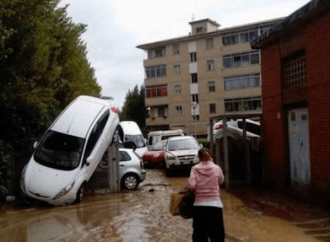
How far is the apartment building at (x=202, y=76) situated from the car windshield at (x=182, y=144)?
1014 inches

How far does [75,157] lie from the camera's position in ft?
42.7

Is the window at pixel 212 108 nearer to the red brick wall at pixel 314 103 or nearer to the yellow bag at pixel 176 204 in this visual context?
the red brick wall at pixel 314 103

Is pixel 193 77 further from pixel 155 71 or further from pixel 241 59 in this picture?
pixel 241 59

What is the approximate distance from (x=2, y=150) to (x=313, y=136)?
348 inches

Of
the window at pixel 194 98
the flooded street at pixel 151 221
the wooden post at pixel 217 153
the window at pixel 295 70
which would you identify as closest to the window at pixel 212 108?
the window at pixel 194 98

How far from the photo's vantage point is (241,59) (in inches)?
1886

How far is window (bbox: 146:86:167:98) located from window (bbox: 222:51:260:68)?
936 centimetres

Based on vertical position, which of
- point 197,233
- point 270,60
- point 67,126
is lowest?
point 197,233

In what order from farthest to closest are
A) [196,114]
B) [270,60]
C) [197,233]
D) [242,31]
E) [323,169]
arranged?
[196,114], [242,31], [270,60], [323,169], [197,233]

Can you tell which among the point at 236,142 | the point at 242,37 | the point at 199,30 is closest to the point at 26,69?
the point at 236,142

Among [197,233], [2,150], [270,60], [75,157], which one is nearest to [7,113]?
[2,150]

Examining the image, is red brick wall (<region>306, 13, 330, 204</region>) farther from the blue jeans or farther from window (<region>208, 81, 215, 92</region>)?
window (<region>208, 81, 215, 92</region>)

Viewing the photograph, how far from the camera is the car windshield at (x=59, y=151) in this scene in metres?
12.9

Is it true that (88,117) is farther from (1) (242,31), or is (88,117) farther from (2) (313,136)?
(1) (242,31)
